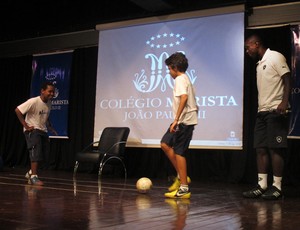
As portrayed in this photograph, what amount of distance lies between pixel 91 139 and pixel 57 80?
4.45 ft

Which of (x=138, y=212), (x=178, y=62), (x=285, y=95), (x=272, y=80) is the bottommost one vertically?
(x=138, y=212)

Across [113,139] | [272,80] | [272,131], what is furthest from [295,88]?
[113,139]

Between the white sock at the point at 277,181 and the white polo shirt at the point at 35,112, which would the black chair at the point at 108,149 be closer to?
the white polo shirt at the point at 35,112

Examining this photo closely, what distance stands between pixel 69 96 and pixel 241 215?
5336 millimetres

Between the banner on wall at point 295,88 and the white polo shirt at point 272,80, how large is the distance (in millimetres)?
1876

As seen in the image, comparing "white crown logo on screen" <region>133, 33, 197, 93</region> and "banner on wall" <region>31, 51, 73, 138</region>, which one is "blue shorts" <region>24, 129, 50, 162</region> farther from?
"banner on wall" <region>31, 51, 73, 138</region>

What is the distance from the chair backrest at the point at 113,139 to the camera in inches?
230

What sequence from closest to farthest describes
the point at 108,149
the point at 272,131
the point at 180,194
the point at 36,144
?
the point at 180,194
the point at 272,131
the point at 36,144
the point at 108,149

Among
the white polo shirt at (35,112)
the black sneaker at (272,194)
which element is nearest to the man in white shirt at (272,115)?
the black sneaker at (272,194)

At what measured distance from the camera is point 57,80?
756 cm

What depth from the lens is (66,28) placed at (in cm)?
766

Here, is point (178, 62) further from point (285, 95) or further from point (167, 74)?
point (167, 74)

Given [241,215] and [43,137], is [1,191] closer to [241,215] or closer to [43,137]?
[43,137]

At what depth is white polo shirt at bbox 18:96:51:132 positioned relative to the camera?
175 inches
